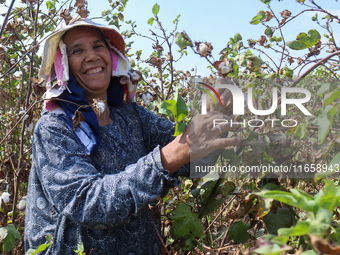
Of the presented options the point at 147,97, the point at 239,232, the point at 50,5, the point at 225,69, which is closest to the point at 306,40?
the point at 225,69

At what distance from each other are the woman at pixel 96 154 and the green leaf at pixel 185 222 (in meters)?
0.10

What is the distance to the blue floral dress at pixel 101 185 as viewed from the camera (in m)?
1.32

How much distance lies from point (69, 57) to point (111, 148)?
21.7 inches

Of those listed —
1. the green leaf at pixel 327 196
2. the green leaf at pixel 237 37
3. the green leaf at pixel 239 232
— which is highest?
the green leaf at pixel 237 37

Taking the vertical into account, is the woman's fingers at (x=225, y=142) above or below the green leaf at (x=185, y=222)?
above

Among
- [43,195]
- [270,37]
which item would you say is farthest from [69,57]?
[270,37]

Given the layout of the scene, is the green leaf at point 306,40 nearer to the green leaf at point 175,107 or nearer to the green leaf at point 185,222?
the green leaf at point 175,107

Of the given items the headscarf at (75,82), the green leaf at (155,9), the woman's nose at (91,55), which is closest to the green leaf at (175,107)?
the headscarf at (75,82)

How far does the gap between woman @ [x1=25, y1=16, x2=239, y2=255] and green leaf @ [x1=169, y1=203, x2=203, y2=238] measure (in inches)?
4.0

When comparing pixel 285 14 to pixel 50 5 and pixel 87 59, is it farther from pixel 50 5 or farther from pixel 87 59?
pixel 50 5

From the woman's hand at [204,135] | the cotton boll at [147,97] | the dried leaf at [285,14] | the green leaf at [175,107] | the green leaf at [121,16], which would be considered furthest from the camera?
the green leaf at [121,16]

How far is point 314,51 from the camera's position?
1.37 metres

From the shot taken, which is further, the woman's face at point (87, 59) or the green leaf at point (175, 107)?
the woman's face at point (87, 59)

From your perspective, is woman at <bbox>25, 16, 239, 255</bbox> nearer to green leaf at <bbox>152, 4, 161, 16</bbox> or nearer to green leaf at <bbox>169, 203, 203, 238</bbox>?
green leaf at <bbox>169, 203, 203, 238</bbox>
